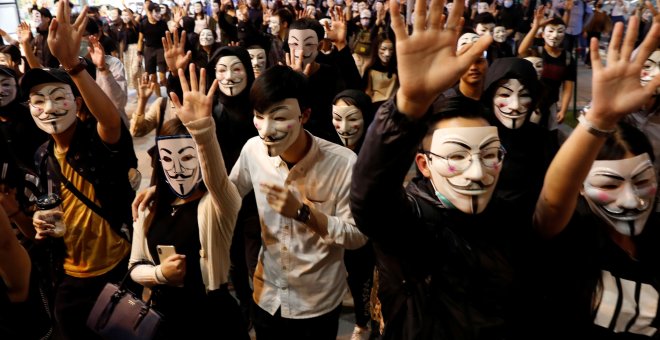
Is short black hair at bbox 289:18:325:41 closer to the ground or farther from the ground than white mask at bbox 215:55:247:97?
farther from the ground

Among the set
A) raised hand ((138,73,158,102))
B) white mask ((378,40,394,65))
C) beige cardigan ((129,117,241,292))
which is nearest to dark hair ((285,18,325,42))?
white mask ((378,40,394,65))

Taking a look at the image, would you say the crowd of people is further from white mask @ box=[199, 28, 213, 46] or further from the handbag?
white mask @ box=[199, 28, 213, 46]

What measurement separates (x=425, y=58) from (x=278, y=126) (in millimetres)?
1176

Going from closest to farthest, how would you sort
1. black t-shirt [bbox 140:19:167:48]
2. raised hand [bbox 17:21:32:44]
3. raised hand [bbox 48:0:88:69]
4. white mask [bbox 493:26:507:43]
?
raised hand [bbox 48:0:88:69]
raised hand [bbox 17:21:32:44]
white mask [bbox 493:26:507:43]
black t-shirt [bbox 140:19:167:48]

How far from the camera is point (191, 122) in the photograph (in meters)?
2.04

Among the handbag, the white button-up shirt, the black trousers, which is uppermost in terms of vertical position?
the white button-up shirt

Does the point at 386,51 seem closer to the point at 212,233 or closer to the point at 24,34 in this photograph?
the point at 24,34

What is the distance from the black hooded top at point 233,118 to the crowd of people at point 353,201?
0.02 meters

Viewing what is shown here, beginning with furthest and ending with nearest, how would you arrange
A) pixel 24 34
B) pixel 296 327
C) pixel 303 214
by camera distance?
pixel 24 34
pixel 296 327
pixel 303 214

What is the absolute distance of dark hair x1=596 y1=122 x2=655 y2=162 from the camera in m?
1.79

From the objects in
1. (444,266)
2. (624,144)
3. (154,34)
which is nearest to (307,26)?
(624,144)

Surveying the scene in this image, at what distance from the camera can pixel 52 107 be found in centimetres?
272

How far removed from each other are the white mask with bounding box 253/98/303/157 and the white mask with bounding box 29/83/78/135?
109 cm

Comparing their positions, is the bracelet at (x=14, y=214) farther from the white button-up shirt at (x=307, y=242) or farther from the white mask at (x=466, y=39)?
the white mask at (x=466, y=39)
